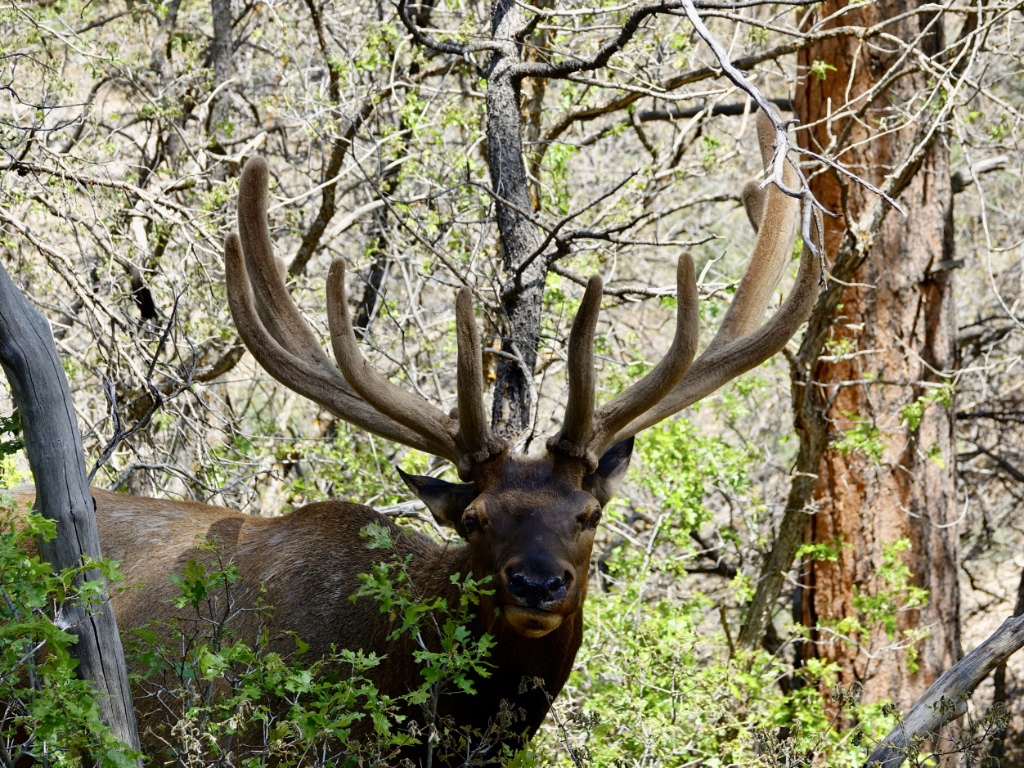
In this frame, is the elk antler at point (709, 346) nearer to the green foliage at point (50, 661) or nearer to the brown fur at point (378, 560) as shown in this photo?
the brown fur at point (378, 560)

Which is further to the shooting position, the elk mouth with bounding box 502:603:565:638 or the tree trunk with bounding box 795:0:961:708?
the tree trunk with bounding box 795:0:961:708

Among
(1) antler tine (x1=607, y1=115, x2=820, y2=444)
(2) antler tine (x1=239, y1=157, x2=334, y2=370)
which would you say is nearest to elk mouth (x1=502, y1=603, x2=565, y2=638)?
(1) antler tine (x1=607, y1=115, x2=820, y2=444)

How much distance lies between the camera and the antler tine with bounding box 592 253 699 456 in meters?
4.58

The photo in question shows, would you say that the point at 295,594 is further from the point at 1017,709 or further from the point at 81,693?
the point at 1017,709

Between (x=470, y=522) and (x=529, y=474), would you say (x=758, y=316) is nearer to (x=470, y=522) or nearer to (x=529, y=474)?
(x=529, y=474)

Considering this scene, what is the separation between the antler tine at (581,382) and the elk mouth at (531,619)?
93cm

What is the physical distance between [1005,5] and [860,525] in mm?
4148

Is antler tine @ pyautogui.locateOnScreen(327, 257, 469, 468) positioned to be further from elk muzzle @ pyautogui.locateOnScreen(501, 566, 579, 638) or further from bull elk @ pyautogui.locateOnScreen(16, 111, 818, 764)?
elk muzzle @ pyautogui.locateOnScreen(501, 566, 579, 638)

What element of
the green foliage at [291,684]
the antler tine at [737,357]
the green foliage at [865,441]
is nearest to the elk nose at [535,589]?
the green foliage at [291,684]

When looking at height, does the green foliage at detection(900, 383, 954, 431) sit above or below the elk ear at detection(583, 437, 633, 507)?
above

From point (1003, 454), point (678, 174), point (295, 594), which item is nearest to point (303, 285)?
point (678, 174)

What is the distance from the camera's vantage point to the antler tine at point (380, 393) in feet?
16.0

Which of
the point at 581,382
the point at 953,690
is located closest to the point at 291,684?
the point at 581,382

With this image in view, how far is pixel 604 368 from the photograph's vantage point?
835 cm
